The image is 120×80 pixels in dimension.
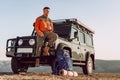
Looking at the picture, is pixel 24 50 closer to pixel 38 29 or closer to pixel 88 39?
pixel 38 29

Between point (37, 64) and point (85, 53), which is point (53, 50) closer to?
point (37, 64)

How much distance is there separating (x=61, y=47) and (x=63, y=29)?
1799mm

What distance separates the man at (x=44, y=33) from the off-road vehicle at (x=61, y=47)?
0.45 ft

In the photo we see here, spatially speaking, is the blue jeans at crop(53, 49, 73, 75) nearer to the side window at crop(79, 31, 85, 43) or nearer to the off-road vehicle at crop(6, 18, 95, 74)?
the off-road vehicle at crop(6, 18, 95, 74)

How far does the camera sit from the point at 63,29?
39.1ft

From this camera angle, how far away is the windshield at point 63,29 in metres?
11.7

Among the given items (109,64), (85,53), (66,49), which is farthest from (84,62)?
(109,64)

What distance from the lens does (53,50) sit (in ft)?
33.3

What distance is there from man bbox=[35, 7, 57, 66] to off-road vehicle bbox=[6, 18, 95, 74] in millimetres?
137

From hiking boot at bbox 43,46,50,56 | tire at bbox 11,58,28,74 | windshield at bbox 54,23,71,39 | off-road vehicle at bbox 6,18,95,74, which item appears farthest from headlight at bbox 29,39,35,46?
windshield at bbox 54,23,71,39

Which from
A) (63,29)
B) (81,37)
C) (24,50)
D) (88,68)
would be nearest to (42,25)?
(24,50)

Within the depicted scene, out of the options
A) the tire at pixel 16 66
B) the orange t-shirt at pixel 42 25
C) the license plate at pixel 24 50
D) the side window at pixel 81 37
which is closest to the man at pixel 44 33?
the orange t-shirt at pixel 42 25

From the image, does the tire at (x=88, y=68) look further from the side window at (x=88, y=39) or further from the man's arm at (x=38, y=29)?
the man's arm at (x=38, y=29)

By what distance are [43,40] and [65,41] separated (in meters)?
0.93
